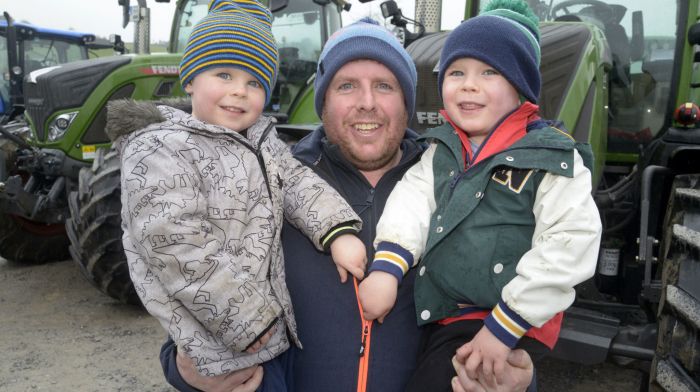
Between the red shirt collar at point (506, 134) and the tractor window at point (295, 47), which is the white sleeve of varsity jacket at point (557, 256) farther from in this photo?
the tractor window at point (295, 47)

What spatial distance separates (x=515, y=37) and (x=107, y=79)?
4.23 m

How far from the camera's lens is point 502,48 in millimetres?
1690

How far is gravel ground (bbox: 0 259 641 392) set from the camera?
3.42 meters

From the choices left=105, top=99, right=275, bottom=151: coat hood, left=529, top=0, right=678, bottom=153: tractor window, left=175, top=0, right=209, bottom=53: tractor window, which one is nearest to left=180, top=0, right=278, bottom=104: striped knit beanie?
left=105, top=99, right=275, bottom=151: coat hood

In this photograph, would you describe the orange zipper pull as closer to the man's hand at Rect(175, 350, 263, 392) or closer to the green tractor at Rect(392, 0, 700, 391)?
the man's hand at Rect(175, 350, 263, 392)

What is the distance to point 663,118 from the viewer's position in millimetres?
3414

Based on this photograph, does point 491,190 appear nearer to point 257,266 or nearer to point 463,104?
point 463,104

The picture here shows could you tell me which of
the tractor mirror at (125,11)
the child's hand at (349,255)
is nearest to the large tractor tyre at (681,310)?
the child's hand at (349,255)

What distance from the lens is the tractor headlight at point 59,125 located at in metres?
4.97

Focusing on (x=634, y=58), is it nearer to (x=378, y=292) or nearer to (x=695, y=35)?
(x=695, y=35)

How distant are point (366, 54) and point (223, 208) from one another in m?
0.70

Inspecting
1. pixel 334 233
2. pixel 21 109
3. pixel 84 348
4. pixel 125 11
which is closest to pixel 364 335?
pixel 334 233

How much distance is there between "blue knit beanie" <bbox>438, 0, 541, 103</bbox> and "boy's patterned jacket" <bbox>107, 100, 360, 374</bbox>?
1.83 feet

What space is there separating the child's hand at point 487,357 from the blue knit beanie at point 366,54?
0.86m
